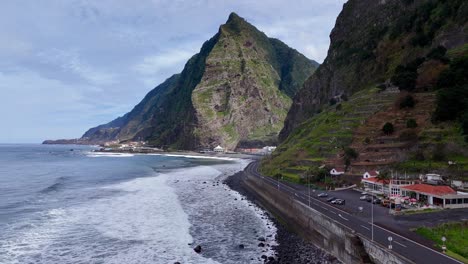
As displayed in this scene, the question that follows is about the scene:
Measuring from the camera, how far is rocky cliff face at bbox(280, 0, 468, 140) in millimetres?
87188

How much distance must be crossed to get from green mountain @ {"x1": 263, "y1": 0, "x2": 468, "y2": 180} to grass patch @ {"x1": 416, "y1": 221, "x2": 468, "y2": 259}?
21.1 meters

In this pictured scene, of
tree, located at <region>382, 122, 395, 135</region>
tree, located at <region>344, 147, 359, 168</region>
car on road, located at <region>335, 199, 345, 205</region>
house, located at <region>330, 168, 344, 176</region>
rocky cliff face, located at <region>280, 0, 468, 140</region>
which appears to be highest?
rocky cliff face, located at <region>280, 0, 468, 140</region>

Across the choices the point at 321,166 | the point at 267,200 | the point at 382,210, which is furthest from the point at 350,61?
the point at 382,210

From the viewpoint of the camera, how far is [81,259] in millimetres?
35812

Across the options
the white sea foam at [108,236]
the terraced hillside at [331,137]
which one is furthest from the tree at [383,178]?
the white sea foam at [108,236]

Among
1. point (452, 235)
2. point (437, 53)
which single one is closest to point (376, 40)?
point (437, 53)

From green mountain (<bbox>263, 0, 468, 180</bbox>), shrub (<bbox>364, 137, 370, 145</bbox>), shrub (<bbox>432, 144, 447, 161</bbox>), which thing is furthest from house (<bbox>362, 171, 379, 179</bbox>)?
shrub (<bbox>364, 137, 370, 145</bbox>)

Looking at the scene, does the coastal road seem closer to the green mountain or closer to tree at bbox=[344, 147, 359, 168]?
tree at bbox=[344, 147, 359, 168]

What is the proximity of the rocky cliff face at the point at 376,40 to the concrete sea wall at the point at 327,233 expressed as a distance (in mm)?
57283

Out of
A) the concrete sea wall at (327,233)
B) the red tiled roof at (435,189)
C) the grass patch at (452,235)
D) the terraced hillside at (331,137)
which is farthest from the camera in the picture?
the terraced hillside at (331,137)

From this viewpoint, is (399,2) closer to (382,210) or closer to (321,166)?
(321,166)

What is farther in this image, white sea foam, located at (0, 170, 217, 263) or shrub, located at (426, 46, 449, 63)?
shrub, located at (426, 46, 449, 63)

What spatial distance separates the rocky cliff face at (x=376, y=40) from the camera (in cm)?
8719

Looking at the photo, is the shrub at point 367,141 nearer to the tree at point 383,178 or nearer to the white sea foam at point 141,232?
the tree at point 383,178
